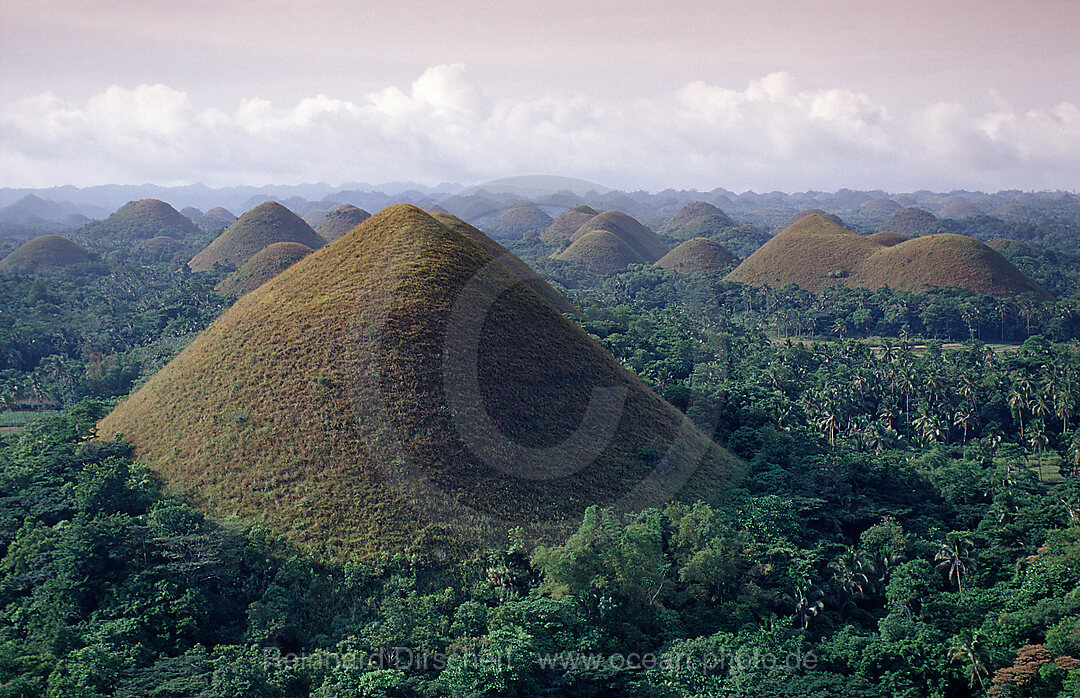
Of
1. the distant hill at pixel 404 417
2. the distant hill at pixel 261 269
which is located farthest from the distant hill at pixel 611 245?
the distant hill at pixel 404 417

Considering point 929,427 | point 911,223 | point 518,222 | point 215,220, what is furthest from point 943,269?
point 215,220

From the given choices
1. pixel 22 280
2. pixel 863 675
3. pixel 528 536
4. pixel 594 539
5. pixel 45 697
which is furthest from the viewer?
pixel 22 280

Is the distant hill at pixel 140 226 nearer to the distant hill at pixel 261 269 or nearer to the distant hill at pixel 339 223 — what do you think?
the distant hill at pixel 339 223

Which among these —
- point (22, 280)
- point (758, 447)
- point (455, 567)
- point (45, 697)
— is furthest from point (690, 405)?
point (22, 280)

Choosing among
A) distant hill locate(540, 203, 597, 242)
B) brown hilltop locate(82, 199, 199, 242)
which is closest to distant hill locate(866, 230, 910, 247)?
distant hill locate(540, 203, 597, 242)

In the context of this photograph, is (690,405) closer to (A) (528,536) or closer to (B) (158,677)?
(A) (528,536)

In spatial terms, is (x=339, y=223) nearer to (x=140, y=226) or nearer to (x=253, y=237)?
(x=253, y=237)

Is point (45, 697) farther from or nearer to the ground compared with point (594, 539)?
nearer to the ground
